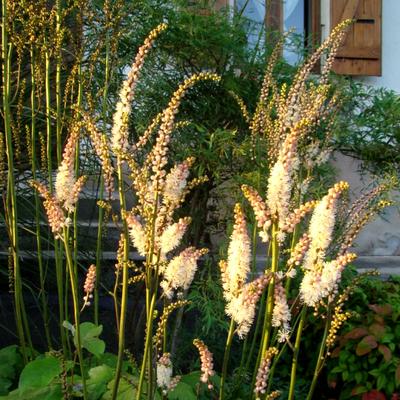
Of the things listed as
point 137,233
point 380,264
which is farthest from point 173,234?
point 380,264

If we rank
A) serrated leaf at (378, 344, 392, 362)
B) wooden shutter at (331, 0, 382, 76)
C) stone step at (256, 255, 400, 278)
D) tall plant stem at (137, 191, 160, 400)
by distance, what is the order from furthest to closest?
wooden shutter at (331, 0, 382, 76) < stone step at (256, 255, 400, 278) < serrated leaf at (378, 344, 392, 362) < tall plant stem at (137, 191, 160, 400)

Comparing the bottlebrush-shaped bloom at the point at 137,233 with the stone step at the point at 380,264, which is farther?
the stone step at the point at 380,264

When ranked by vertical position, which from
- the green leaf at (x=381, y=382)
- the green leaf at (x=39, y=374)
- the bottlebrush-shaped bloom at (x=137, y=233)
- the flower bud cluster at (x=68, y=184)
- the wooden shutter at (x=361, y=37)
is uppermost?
the wooden shutter at (x=361, y=37)

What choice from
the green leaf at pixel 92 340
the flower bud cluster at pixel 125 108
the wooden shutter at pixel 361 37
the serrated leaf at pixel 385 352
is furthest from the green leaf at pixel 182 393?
the wooden shutter at pixel 361 37

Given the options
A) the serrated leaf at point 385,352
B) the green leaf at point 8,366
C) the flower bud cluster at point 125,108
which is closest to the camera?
the flower bud cluster at point 125,108

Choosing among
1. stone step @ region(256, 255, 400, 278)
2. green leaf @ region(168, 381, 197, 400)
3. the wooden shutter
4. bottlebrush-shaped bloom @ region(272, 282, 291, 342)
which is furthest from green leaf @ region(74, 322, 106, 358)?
the wooden shutter

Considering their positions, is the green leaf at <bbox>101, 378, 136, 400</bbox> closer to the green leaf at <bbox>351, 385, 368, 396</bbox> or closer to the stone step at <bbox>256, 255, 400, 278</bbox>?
the green leaf at <bbox>351, 385, 368, 396</bbox>

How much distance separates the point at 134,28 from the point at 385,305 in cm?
168

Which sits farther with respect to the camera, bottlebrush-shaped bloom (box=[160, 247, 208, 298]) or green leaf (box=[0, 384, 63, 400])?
green leaf (box=[0, 384, 63, 400])

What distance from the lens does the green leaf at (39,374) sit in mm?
2057

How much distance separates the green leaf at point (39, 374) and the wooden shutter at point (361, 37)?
5388 millimetres

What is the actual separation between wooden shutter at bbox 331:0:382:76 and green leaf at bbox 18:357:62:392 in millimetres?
5388

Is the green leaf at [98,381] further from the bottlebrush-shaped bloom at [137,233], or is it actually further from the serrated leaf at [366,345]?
the serrated leaf at [366,345]

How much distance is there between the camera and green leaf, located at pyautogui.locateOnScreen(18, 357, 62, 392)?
81.0 inches
